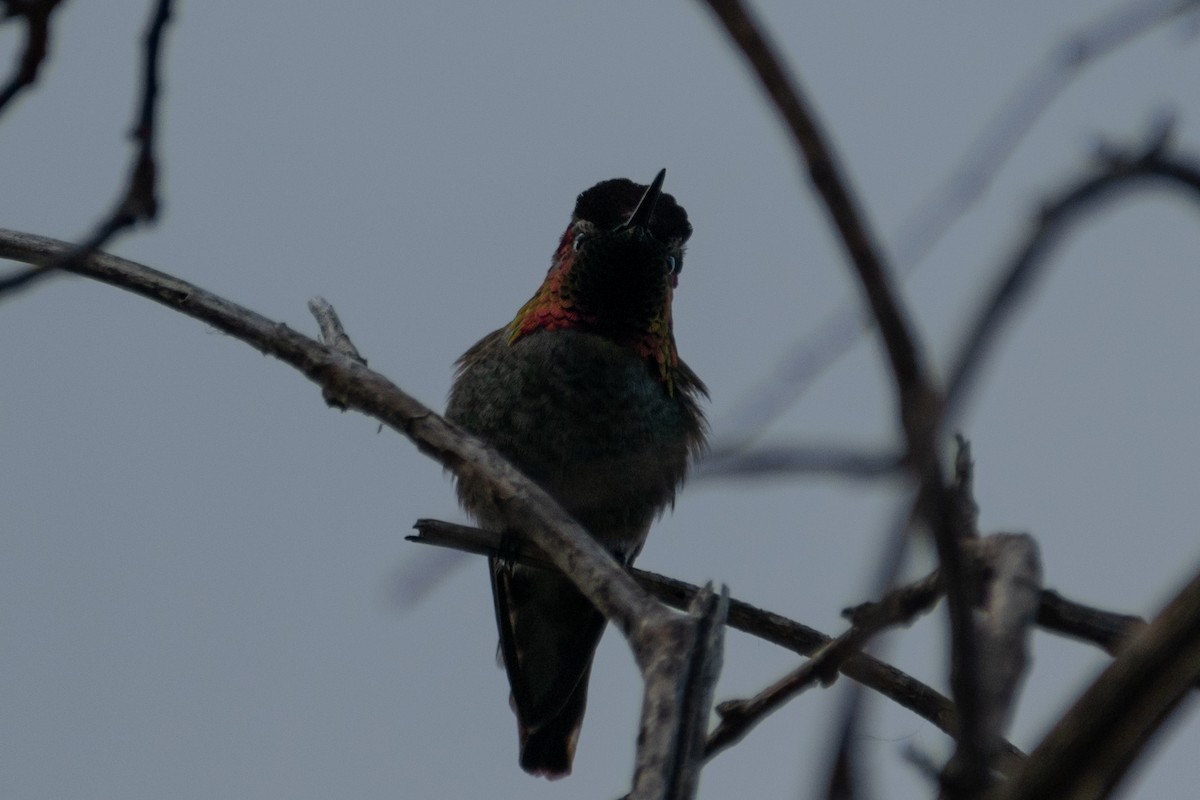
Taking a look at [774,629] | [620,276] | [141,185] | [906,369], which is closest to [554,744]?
[620,276]

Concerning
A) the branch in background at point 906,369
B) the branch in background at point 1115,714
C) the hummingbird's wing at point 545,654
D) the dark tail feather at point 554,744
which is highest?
the hummingbird's wing at point 545,654

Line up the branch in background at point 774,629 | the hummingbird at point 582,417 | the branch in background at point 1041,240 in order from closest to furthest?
the branch in background at point 1041,240 → the branch in background at point 774,629 → the hummingbird at point 582,417

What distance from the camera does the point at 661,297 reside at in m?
6.68

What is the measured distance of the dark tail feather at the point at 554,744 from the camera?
5695 mm

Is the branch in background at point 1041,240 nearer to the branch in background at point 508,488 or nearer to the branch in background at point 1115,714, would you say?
the branch in background at point 1115,714

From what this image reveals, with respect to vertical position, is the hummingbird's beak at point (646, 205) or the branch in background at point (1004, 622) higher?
the hummingbird's beak at point (646, 205)

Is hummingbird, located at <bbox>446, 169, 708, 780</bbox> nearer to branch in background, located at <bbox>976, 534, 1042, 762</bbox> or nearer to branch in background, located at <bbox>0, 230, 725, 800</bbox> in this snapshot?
branch in background, located at <bbox>0, 230, 725, 800</bbox>

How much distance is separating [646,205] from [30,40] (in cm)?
449

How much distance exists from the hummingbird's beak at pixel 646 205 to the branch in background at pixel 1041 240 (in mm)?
5089

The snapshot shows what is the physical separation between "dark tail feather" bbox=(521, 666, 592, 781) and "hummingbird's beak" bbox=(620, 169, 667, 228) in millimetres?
2196

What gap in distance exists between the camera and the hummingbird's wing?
573 cm

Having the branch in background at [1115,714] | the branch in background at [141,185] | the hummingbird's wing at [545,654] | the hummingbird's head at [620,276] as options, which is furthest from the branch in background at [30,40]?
the hummingbird's head at [620,276]

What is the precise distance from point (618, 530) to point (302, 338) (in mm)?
3002

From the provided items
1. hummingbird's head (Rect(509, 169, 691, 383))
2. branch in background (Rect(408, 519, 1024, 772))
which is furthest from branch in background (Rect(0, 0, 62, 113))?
hummingbird's head (Rect(509, 169, 691, 383))
